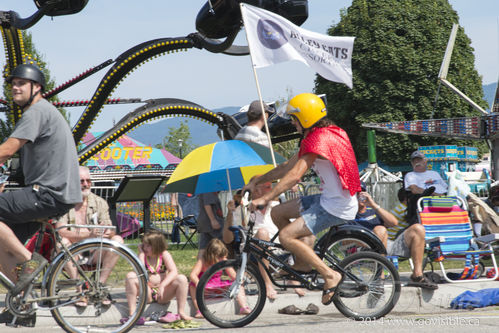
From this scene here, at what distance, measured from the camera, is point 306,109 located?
6.20 metres

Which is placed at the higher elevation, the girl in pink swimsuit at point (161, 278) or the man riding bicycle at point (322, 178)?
the man riding bicycle at point (322, 178)

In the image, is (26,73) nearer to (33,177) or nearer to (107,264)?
(33,177)

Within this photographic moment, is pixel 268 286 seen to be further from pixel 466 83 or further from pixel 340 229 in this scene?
pixel 466 83

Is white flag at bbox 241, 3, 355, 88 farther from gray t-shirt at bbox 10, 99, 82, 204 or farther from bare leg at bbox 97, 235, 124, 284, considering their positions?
bare leg at bbox 97, 235, 124, 284

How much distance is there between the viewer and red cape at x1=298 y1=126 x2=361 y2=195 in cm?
605

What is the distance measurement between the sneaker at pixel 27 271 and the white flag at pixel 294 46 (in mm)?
4333

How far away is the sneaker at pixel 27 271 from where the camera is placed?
5.27 m

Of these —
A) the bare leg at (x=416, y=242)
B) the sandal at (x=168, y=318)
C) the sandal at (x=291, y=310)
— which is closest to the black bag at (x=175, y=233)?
the bare leg at (x=416, y=242)

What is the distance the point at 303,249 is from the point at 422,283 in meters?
2.01

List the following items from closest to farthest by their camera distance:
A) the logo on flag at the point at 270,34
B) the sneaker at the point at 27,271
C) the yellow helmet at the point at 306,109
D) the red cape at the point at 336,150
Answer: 1. the sneaker at the point at 27,271
2. the red cape at the point at 336,150
3. the yellow helmet at the point at 306,109
4. the logo on flag at the point at 270,34

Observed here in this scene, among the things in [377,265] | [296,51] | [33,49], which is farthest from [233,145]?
[33,49]

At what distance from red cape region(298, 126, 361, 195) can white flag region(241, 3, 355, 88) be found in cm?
258

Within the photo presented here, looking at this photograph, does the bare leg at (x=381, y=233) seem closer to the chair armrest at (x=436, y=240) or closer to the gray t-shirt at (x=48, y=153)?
the chair armrest at (x=436, y=240)

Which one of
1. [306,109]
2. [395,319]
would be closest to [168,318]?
[395,319]
